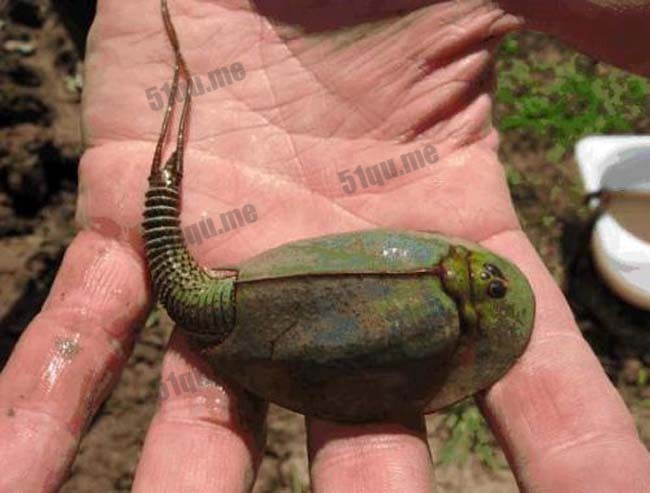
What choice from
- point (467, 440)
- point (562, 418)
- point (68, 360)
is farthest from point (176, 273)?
point (467, 440)

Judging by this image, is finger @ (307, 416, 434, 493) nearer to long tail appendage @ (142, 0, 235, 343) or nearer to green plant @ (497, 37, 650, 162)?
long tail appendage @ (142, 0, 235, 343)

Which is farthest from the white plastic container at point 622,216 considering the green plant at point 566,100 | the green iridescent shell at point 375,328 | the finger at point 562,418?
the green iridescent shell at point 375,328

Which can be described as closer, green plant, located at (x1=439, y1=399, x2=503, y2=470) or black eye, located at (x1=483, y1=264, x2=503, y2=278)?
black eye, located at (x1=483, y1=264, x2=503, y2=278)

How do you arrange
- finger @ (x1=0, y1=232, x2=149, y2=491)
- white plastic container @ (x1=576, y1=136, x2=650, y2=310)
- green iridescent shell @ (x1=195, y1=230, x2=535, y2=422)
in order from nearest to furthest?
finger @ (x1=0, y1=232, x2=149, y2=491)
green iridescent shell @ (x1=195, y1=230, x2=535, y2=422)
white plastic container @ (x1=576, y1=136, x2=650, y2=310)

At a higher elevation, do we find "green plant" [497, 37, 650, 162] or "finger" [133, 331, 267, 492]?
"finger" [133, 331, 267, 492]

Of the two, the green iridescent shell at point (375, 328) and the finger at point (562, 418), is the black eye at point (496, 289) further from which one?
the finger at point (562, 418)

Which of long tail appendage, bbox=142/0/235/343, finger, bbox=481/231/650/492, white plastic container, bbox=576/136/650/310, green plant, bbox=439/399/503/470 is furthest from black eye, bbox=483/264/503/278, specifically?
white plastic container, bbox=576/136/650/310

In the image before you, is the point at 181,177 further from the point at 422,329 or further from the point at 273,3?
the point at 422,329

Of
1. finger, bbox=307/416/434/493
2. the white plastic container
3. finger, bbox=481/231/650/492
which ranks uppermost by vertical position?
finger, bbox=481/231/650/492
